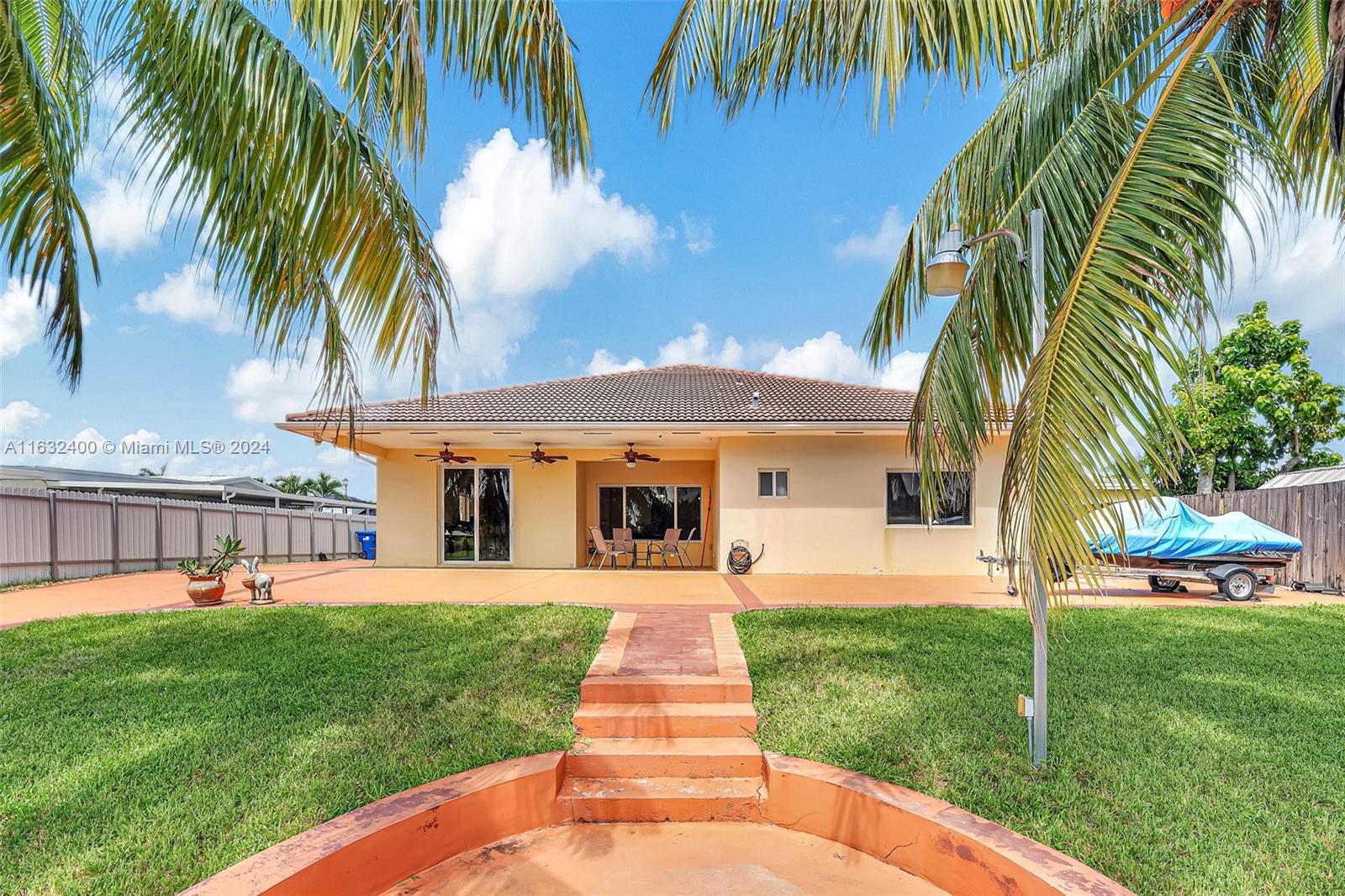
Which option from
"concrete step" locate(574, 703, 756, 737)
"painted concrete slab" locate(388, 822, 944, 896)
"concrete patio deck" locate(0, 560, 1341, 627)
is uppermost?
"concrete step" locate(574, 703, 756, 737)

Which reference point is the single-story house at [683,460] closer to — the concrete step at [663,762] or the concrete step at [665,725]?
the concrete step at [665,725]

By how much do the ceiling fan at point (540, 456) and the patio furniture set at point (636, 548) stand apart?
5.76 feet

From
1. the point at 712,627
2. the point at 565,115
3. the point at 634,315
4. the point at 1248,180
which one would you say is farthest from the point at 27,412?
the point at 634,315

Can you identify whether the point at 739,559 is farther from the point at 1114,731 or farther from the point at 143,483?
the point at 143,483

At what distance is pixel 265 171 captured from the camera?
3529 mm

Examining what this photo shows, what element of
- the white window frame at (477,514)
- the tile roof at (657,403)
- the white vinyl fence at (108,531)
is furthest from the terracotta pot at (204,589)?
the white window frame at (477,514)

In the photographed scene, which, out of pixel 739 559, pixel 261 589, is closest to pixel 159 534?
pixel 261 589

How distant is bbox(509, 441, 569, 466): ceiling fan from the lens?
13883 millimetres

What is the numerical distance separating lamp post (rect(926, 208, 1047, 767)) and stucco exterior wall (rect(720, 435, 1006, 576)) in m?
8.41

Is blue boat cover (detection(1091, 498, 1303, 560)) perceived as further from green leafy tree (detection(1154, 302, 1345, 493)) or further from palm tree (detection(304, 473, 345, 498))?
palm tree (detection(304, 473, 345, 498))

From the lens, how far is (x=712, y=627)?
23.7ft

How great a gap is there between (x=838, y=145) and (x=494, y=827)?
5.25 metres

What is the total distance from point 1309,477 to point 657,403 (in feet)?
70.2

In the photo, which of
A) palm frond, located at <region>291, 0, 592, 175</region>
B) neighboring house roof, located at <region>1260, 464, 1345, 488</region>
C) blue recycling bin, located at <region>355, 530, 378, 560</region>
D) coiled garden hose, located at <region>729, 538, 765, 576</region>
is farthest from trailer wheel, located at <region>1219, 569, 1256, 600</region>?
blue recycling bin, located at <region>355, 530, 378, 560</region>
